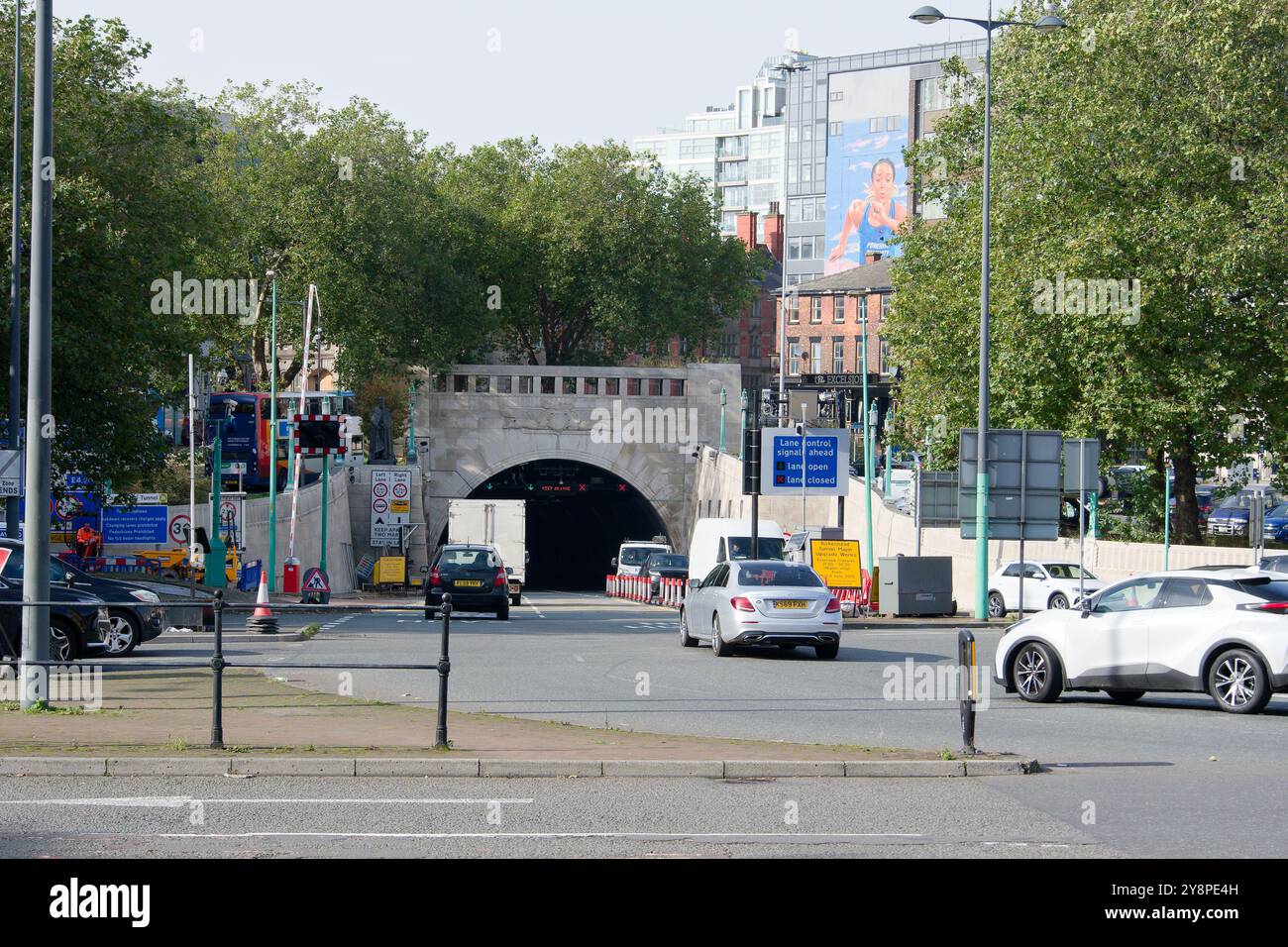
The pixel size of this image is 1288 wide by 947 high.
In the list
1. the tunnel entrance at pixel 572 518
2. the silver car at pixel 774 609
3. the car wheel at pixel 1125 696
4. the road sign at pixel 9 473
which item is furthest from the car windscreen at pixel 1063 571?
the tunnel entrance at pixel 572 518

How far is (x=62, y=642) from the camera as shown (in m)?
19.6

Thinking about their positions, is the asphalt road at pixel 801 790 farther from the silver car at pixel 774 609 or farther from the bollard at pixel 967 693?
the silver car at pixel 774 609

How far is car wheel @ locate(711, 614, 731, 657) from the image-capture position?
939 inches

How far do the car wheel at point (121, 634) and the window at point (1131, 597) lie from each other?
41.6 feet

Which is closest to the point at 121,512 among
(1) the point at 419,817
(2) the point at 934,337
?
(2) the point at 934,337

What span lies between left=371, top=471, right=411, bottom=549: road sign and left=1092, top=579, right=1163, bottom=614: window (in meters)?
39.7

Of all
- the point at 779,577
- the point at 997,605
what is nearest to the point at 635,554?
the point at 997,605

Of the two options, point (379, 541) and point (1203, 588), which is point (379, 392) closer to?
point (379, 541)

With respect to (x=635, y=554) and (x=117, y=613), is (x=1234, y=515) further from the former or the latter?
(x=117, y=613)

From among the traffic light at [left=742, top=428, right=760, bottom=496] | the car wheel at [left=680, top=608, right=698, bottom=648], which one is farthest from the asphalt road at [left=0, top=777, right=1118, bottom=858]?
the traffic light at [left=742, top=428, right=760, bottom=496]

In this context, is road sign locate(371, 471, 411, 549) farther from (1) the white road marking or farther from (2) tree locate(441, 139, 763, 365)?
(1) the white road marking

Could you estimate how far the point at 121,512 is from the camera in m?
37.0

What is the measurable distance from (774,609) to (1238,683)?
25.4 feet

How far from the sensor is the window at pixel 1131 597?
17203mm
